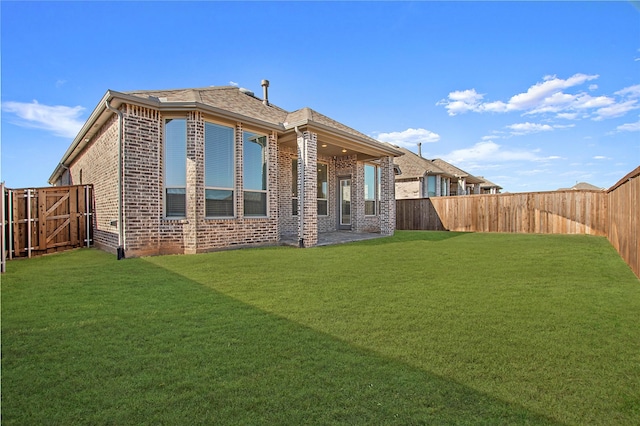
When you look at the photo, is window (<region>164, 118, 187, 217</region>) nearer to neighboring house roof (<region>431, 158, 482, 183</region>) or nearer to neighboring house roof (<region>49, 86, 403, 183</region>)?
neighboring house roof (<region>49, 86, 403, 183</region>)

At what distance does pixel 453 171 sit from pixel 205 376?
29.0 metres

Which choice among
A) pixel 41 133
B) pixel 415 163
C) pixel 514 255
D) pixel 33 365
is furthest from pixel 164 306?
pixel 415 163

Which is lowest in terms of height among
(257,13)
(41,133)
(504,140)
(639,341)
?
(639,341)

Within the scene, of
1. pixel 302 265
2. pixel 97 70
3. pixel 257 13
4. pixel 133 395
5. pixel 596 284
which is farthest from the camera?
pixel 97 70

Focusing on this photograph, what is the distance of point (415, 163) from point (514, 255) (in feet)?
57.5

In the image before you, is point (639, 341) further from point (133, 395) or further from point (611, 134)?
point (611, 134)

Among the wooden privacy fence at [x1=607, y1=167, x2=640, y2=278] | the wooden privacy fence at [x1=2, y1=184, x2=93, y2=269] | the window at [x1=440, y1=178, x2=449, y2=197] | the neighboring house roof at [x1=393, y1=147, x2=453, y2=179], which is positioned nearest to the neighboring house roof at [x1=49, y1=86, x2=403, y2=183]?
the wooden privacy fence at [x1=2, y1=184, x2=93, y2=269]

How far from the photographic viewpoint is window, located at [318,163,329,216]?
1260 cm

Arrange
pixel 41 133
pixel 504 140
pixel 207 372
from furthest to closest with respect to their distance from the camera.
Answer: pixel 504 140, pixel 41 133, pixel 207 372

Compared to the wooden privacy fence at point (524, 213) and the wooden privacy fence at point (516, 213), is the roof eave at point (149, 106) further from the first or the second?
the wooden privacy fence at point (516, 213)

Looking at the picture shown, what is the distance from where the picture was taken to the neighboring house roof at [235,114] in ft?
24.4

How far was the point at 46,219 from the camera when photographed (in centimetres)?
845

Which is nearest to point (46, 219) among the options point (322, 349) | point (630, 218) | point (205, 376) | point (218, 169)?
point (218, 169)

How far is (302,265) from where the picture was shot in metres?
6.27
